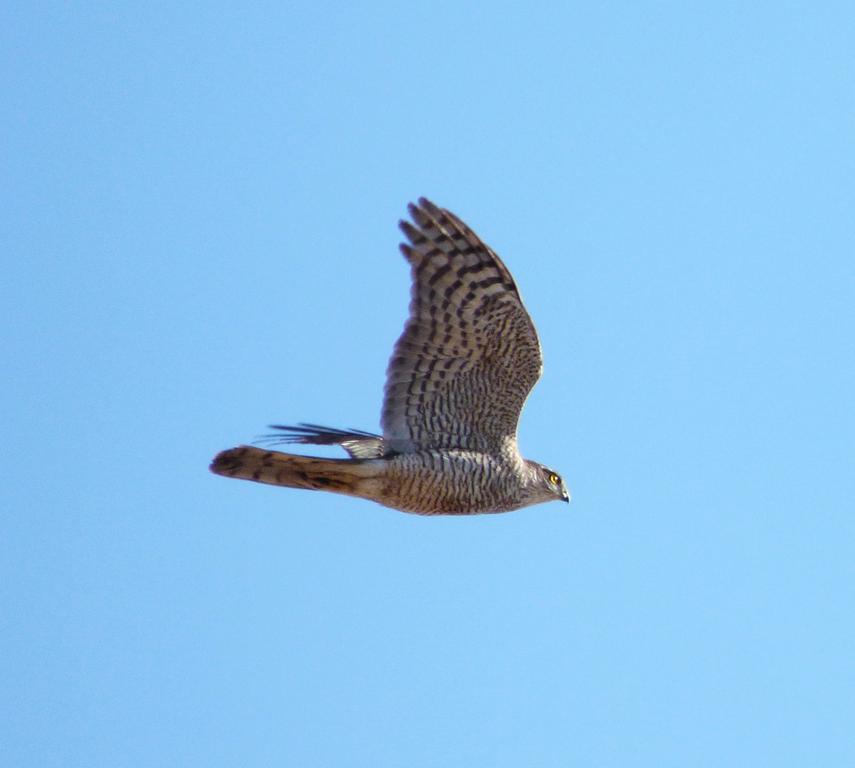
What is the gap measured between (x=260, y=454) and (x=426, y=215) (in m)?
1.91

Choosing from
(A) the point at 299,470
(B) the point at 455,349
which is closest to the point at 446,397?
(B) the point at 455,349

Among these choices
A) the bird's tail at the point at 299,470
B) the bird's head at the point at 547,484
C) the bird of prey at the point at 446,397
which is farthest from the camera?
the bird's head at the point at 547,484

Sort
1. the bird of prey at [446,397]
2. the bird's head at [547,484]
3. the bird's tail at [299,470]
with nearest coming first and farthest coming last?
the bird's tail at [299,470], the bird of prey at [446,397], the bird's head at [547,484]

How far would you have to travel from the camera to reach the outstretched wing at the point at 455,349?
32.5 feet

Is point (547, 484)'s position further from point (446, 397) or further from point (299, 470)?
point (299, 470)

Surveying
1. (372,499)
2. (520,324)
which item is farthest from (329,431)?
(520,324)

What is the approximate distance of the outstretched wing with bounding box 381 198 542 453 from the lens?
9898 millimetres


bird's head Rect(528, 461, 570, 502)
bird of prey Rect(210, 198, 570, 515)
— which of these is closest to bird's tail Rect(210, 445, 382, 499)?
bird of prey Rect(210, 198, 570, 515)

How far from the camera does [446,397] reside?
33.7ft

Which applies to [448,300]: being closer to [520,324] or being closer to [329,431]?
[520,324]

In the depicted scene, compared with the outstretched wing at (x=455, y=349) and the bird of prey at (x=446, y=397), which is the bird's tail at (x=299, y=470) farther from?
the outstretched wing at (x=455, y=349)

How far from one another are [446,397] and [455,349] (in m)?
0.37

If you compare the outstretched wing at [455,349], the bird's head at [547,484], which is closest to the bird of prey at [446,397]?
the outstretched wing at [455,349]

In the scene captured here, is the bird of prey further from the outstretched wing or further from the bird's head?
the bird's head
